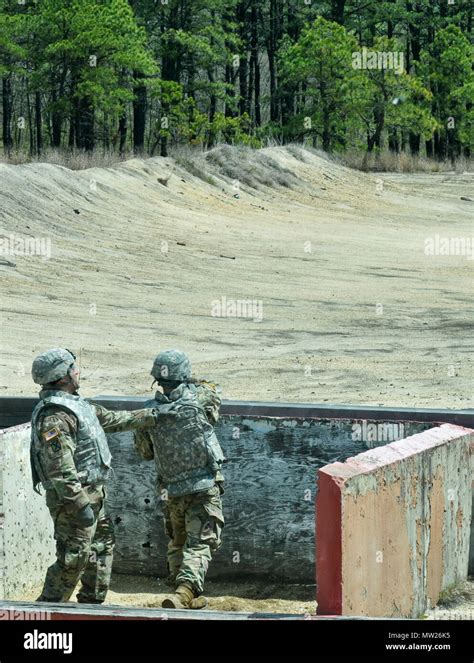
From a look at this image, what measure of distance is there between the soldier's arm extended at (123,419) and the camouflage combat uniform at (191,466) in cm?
10

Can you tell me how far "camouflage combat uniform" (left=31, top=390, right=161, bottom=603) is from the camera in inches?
256

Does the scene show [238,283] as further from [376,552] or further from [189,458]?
[376,552]

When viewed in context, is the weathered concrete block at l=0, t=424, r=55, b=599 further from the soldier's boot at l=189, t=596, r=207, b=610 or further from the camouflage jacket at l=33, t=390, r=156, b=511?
the soldier's boot at l=189, t=596, r=207, b=610

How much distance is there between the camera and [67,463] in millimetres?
6500

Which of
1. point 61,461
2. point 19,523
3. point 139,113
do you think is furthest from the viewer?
point 139,113

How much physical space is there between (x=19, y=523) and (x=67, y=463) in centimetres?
137

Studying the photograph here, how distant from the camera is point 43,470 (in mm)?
6582

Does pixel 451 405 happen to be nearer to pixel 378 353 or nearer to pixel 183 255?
pixel 378 353

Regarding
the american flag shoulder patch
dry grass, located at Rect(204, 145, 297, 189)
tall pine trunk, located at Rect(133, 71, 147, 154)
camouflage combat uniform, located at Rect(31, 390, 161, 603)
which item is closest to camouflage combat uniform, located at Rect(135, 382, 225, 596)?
camouflage combat uniform, located at Rect(31, 390, 161, 603)

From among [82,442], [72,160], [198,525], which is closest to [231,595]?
[198,525]

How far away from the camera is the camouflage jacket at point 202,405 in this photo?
7340 mm

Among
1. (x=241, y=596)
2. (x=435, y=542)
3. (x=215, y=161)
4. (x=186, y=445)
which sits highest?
(x=215, y=161)

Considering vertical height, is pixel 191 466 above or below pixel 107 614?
above
